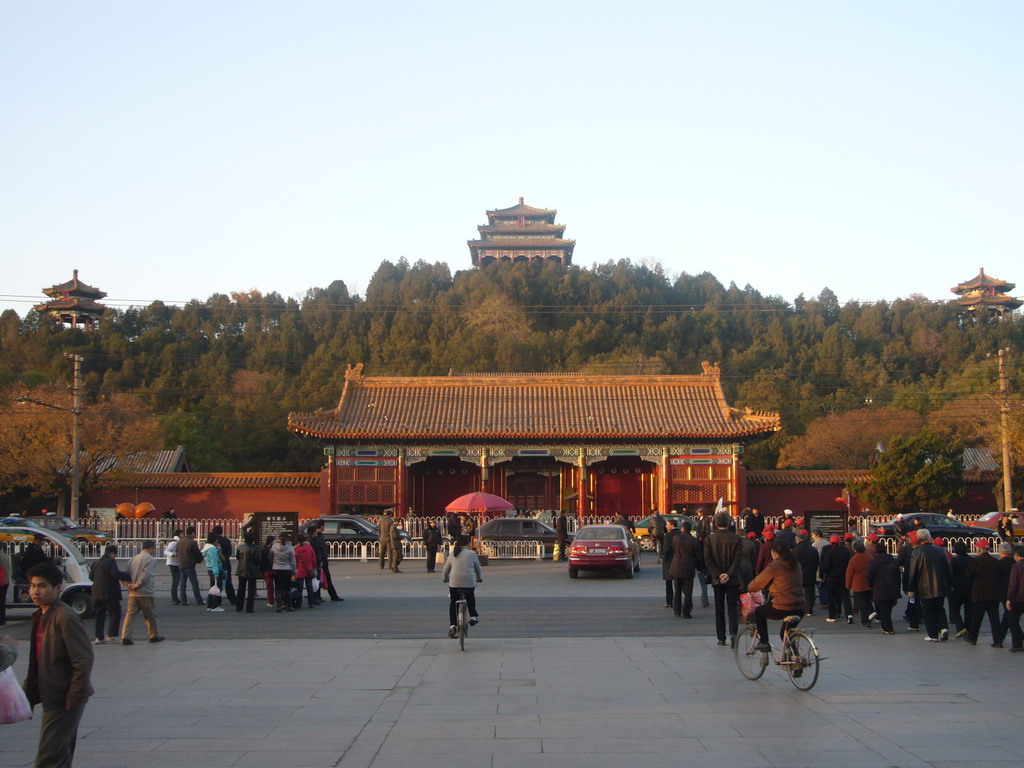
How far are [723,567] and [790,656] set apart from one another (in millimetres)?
2868

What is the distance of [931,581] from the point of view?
13484 millimetres

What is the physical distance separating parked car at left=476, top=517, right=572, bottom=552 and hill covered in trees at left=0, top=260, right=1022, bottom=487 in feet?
67.3

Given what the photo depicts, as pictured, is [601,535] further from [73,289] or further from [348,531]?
[73,289]

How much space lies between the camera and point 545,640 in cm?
1418

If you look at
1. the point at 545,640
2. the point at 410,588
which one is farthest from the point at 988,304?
the point at 545,640

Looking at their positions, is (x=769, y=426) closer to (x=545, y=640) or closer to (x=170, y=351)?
(x=545, y=640)

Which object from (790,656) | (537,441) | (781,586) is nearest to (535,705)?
(790,656)

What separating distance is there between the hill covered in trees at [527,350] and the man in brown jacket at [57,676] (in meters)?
38.1

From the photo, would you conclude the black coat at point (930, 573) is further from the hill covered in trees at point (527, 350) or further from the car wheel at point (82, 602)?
the hill covered in trees at point (527, 350)

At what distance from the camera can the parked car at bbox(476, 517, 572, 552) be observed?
99.1 ft

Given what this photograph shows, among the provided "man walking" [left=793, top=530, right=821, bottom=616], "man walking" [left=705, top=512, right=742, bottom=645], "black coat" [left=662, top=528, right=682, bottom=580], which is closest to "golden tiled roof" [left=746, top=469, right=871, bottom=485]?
"black coat" [left=662, top=528, right=682, bottom=580]

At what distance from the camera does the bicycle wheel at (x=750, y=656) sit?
1043cm

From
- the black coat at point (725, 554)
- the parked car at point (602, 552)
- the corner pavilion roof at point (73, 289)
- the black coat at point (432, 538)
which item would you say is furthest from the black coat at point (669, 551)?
the corner pavilion roof at point (73, 289)

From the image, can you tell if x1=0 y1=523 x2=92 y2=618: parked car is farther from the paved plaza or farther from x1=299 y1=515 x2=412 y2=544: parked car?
x1=299 y1=515 x2=412 y2=544: parked car
